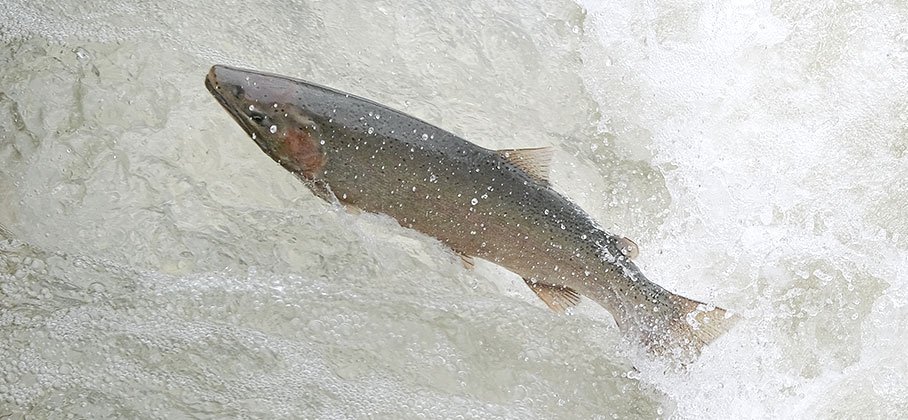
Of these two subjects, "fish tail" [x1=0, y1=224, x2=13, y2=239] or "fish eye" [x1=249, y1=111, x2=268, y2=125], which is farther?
"fish tail" [x1=0, y1=224, x2=13, y2=239]

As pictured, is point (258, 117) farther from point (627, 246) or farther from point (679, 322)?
Answer: point (679, 322)

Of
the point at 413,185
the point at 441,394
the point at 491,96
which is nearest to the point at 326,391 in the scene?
the point at 441,394

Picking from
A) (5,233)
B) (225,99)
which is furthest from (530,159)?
(5,233)

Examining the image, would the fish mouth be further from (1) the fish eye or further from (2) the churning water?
(2) the churning water

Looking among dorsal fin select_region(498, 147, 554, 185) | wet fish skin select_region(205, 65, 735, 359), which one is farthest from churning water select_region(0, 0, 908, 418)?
dorsal fin select_region(498, 147, 554, 185)

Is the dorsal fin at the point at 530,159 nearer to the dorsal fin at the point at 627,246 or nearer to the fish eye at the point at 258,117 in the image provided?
the dorsal fin at the point at 627,246

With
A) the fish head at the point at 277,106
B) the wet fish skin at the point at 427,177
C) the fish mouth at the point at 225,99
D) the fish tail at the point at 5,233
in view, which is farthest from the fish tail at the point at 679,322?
the fish tail at the point at 5,233

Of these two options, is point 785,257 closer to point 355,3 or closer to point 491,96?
point 491,96
